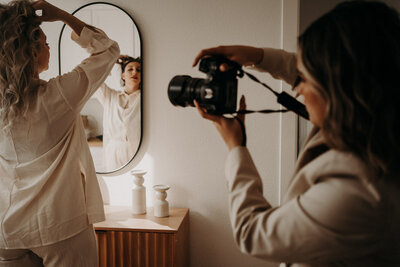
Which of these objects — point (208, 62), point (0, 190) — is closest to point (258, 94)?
point (208, 62)

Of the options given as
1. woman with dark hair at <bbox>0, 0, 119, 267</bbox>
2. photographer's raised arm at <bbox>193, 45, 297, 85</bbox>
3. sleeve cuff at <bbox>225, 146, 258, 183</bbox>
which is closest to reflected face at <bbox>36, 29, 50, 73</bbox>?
woman with dark hair at <bbox>0, 0, 119, 267</bbox>

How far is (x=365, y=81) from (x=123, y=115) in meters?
1.41

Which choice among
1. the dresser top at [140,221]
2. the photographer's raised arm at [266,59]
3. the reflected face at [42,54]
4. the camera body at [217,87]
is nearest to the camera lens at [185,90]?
the camera body at [217,87]

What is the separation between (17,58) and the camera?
0.93 meters

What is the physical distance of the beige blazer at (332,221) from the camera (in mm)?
509

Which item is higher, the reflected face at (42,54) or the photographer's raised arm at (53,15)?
the photographer's raised arm at (53,15)

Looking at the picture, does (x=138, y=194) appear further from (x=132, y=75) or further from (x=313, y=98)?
(x=313, y=98)

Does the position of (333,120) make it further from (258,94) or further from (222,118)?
(258,94)

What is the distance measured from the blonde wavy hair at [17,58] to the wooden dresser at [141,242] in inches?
29.4

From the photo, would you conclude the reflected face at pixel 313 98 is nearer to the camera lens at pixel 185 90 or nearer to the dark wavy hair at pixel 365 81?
the dark wavy hair at pixel 365 81

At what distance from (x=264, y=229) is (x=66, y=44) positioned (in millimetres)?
1615

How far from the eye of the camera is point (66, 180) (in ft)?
3.39

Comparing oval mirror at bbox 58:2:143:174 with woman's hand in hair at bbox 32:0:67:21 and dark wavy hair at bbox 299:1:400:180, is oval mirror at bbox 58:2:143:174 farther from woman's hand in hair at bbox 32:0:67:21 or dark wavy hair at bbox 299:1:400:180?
dark wavy hair at bbox 299:1:400:180

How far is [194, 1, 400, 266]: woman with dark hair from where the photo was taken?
0.50 meters
